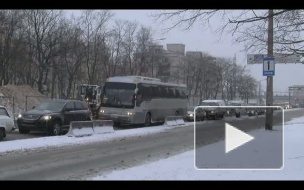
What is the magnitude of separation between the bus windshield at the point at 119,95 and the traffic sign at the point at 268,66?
9.52 m

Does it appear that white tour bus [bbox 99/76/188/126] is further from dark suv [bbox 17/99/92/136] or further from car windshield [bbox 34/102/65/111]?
car windshield [bbox 34/102/65/111]

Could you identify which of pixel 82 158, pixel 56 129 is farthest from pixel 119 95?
pixel 82 158

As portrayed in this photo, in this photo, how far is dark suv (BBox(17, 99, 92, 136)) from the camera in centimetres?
2023

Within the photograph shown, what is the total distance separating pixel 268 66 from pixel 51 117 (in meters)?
10.9

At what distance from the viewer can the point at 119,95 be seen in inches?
1097

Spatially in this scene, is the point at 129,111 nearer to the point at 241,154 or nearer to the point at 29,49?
the point at 241,154

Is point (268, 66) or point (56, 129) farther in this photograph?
point (268, 66)

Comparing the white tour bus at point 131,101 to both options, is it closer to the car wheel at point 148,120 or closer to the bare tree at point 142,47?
the car wheel at point 148,120

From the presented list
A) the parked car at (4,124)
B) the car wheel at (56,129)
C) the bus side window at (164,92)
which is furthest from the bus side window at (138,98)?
the parked car at (4,124)

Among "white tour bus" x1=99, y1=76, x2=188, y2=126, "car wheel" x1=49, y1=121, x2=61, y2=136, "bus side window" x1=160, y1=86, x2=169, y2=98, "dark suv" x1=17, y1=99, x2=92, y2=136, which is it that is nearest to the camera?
"dark suv" x1=17, y1=99, x2=92, y2=136

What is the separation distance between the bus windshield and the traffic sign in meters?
9.52

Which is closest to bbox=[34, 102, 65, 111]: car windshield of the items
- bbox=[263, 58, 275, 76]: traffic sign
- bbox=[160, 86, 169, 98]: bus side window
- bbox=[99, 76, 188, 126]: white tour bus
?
bbox=[99, 76, 188, 126]: white tour bus

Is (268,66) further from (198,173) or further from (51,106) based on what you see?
(198,173)
